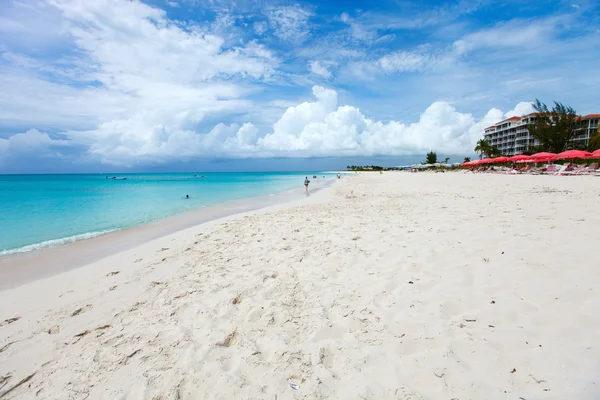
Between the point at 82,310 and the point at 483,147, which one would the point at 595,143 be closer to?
the point at 483,147

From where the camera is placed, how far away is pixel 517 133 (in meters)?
90.0

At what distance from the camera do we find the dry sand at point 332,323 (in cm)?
247

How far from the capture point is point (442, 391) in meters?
2.27

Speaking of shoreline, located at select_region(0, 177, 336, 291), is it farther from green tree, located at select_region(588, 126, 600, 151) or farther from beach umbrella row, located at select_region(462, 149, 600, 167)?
green tree, located at select_region(588, 126, 600, 151)

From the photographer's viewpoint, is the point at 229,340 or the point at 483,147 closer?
the point at 229,340

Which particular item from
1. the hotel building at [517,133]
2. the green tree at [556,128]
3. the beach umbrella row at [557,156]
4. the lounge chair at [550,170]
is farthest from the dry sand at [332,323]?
the hotel building at [517,133]

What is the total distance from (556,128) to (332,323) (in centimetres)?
7719

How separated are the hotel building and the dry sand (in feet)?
305

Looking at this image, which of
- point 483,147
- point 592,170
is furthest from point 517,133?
point 592,170

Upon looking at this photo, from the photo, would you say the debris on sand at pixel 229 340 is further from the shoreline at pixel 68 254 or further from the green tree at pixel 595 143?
the green tree at pixel 595 143

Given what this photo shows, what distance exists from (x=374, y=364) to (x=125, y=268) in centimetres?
609

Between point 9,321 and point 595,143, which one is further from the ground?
point 595,143

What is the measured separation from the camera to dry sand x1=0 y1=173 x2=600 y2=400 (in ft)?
8.12

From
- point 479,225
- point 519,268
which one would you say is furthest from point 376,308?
point 479,225
